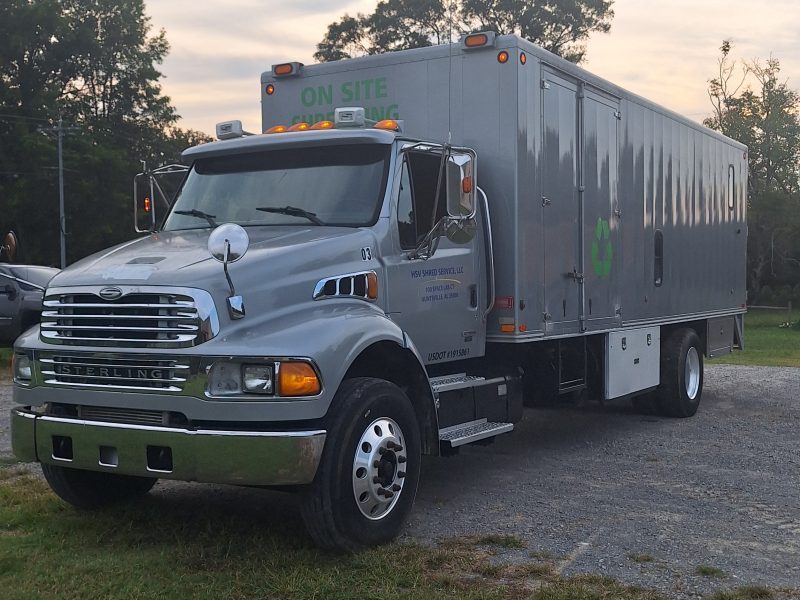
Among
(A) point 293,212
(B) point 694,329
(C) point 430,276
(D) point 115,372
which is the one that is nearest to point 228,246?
(D) point 115,372

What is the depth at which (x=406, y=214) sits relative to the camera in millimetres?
6617

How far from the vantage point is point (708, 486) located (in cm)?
762

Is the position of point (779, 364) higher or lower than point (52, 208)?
lower

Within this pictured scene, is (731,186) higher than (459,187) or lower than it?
higher

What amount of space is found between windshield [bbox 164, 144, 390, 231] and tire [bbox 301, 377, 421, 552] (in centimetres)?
129

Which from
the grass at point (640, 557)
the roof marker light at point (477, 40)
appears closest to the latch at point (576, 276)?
the roof marker light at point (477, 40)

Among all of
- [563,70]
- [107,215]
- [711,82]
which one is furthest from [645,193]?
[711,82]

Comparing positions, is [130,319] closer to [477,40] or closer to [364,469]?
[364,469]

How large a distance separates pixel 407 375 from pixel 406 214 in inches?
43.8

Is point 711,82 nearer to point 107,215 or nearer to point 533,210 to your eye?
point 107,215

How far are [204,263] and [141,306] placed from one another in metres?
0.43

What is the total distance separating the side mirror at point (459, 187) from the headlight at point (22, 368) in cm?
281

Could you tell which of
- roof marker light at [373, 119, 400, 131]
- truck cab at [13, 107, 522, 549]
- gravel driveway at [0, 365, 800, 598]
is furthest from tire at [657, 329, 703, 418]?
roof marker light at [373, 119, 400, 131]

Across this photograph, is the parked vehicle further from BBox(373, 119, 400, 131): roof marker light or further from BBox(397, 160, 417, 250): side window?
BBox(397, 160, 417, 250): side window
